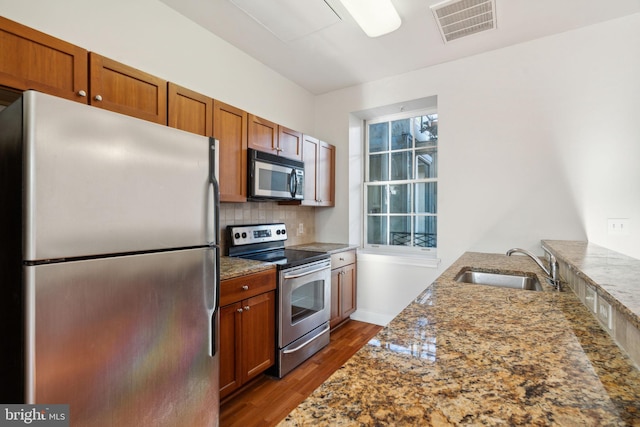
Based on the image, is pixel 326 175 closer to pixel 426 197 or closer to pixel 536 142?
pixel 426 197

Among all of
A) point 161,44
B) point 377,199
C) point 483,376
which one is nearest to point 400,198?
point 377,199

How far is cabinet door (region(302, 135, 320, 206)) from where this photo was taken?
3025 millimetres

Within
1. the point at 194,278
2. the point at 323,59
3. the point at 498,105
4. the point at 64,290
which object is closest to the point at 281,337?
the point at 194,278

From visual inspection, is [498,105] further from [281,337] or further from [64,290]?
[64,290]

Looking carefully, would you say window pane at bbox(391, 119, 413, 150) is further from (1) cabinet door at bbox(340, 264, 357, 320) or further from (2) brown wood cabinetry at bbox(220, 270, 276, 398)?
(2) brown wood cabinetry at bbox(220, 270, 276, 398)

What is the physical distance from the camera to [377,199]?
3.60 m

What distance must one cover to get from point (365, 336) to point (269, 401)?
129 cm

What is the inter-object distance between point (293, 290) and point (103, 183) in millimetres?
1521

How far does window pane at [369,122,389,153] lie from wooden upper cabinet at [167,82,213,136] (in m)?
2.16

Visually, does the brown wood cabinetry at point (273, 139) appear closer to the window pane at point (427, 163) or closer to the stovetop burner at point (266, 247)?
the stovetop burner at point (266, 247)

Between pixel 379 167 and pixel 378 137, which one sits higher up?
pixel 378 137

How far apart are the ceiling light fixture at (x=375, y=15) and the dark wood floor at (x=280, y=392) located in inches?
103

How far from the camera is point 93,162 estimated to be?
1.09m

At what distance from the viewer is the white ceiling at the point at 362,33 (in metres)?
2.05
